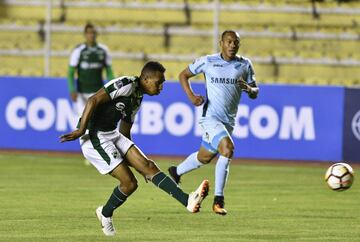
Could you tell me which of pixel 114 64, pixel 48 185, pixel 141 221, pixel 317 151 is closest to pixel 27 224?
pixel 141 221

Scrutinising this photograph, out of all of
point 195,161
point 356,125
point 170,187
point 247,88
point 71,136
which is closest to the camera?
point 71,136

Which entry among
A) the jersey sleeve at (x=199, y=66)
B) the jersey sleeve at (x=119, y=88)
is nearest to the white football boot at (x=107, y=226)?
the jersey sleeve at (x=119, y=88)

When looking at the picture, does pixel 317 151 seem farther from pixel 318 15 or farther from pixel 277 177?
pixel 318 15

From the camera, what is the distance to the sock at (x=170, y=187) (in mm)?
10523

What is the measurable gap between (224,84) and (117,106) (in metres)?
2.71

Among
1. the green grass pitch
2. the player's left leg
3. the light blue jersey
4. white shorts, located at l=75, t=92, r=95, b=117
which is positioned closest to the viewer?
the green grass pitch

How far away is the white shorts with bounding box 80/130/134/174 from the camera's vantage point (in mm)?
10695

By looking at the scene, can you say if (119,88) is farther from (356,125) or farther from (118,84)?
(356,125)

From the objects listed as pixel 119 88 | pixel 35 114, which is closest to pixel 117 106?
pixel 119 88

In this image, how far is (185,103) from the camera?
68.7 ft

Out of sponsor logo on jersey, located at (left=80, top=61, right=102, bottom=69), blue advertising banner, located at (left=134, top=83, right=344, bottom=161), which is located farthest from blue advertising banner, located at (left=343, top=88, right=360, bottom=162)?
sponsor logo on jersey, located at (left=80, top=61, right=102, bottom=69)

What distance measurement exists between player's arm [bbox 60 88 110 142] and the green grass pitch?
3.11 feet

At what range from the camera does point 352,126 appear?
1983cm

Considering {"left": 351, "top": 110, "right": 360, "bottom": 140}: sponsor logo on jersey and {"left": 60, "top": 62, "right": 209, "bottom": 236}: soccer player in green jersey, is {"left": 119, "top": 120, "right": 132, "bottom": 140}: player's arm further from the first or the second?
{"left": 351, "top": 110, "right": 360, "bottom": 140}: sponsor logo on jersey
